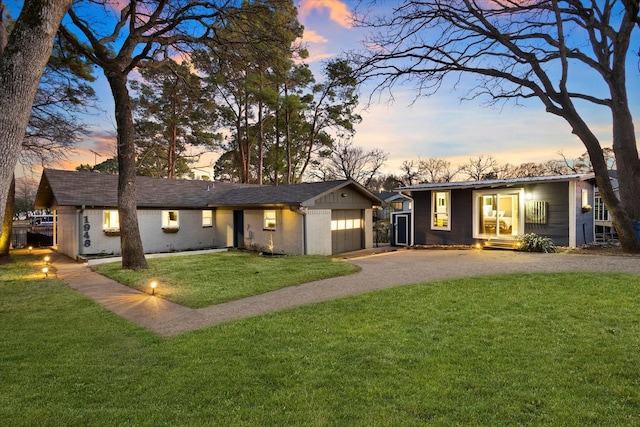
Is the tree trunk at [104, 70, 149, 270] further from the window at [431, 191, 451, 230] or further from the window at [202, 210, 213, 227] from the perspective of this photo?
the window at [431, 191, 451, 230]

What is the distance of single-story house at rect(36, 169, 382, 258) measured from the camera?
574 inches

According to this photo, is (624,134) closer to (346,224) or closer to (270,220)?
(346,224)

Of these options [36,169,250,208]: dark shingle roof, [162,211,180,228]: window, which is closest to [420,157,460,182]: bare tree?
[36,169,250,208]: dark shingle roof

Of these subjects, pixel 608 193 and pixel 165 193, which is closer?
pixel 608 193

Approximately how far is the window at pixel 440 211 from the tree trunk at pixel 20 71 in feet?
49.4

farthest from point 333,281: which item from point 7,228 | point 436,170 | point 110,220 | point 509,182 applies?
point 436,170

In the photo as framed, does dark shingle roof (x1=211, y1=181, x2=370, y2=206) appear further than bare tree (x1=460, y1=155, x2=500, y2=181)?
No

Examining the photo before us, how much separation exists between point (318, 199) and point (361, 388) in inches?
463

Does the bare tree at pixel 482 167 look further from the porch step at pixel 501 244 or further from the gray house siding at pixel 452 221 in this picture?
the porch step at pixel 501 244

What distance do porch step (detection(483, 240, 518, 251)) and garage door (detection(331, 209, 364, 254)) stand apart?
5.75 metres

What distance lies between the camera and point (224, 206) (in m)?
17.2

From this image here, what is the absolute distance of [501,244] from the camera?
1405 cm

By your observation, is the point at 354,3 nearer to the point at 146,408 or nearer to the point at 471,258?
the point at 471,258

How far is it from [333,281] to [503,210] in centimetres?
1011
